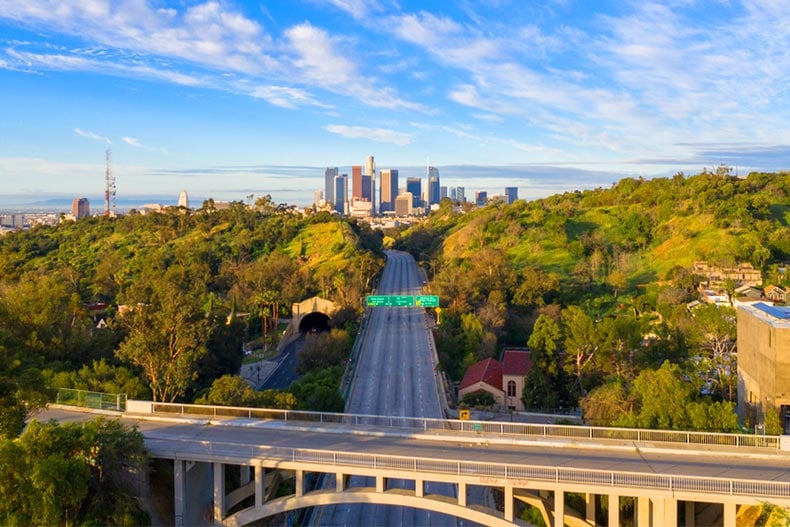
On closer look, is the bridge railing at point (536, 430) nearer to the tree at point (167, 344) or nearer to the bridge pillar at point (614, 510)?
the bridge pillar at point (614, 510)

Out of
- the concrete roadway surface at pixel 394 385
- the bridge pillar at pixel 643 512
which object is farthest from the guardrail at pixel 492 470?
the concrete roadway surface at pixel 394 385

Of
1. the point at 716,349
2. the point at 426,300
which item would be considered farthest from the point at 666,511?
the point at 426,300

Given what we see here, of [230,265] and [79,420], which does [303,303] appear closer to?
[230,265]

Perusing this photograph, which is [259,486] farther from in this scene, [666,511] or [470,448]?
[666,511]

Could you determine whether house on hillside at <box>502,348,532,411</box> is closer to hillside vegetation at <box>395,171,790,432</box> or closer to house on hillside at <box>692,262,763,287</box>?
hillside vegetation at <box>395,171,790,432</box>

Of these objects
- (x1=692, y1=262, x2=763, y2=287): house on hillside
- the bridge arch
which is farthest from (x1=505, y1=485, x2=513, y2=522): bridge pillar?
(x1=692, y1=262, x2=763, y2=287): house on hillside

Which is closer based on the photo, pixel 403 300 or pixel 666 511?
pixel 666 511
